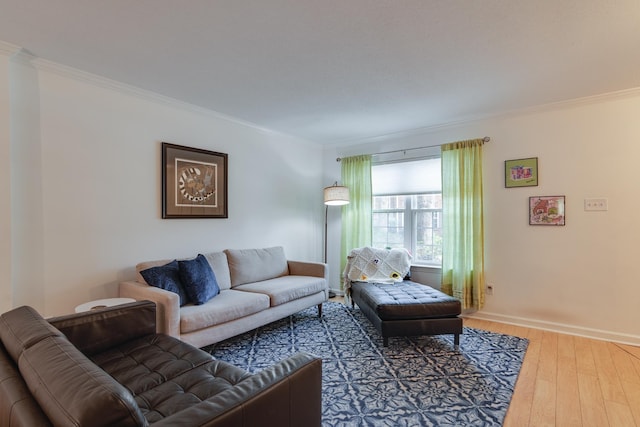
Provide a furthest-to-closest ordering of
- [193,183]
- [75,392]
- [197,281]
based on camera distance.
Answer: [193,183] → [197,281] → [75,392]

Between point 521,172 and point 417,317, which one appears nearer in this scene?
point 417,317

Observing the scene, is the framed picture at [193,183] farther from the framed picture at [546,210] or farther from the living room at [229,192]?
the framed picture at [546,210]

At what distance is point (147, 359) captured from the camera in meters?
1.75

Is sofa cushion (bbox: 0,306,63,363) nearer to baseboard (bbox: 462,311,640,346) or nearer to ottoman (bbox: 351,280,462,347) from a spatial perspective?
ottoman (bbox: 351,280,462,347)

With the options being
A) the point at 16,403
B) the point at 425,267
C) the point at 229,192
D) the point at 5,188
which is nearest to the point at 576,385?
the point at 425,267

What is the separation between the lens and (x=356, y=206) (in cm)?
473

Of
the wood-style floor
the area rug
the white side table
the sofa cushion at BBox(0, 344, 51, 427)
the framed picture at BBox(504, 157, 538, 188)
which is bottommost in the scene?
the wood-style floor

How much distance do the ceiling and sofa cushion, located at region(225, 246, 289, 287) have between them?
1.70m

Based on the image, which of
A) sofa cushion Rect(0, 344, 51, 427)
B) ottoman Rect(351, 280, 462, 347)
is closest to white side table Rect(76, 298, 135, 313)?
sofa cushion Rect(0, 344, 51, 427)

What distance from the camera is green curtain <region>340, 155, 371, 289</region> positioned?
4656 millimetres

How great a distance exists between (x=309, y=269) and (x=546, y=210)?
2.81m

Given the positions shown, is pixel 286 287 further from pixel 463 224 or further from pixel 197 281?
pixel 463 224

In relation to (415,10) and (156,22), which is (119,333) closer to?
(156,22)

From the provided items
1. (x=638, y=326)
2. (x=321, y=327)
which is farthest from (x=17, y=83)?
(x=638, y=326)
